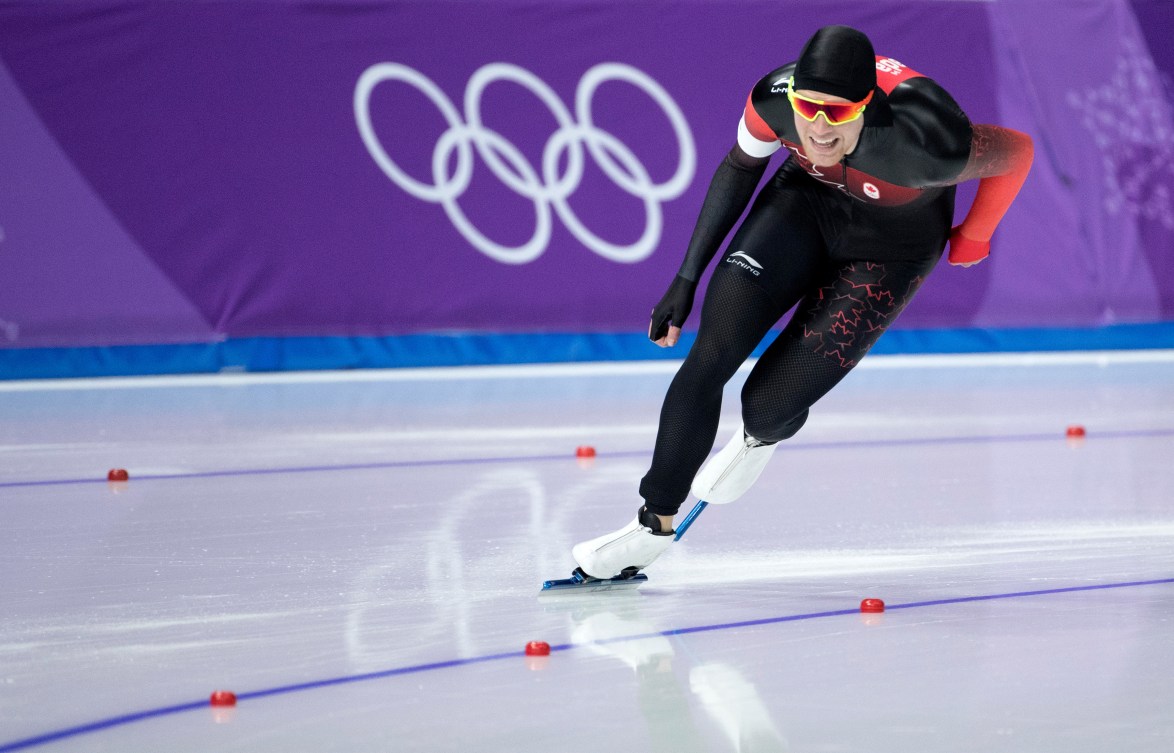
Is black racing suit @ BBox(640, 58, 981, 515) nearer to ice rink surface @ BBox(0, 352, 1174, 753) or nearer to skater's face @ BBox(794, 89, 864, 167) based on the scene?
skater's face @ BBox(794, 89, 864, 167)

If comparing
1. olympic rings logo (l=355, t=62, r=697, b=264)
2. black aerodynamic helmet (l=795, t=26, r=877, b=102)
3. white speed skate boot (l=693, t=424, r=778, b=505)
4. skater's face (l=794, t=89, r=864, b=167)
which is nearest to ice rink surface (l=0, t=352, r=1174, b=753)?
white speed skate boot (l=693, t=424, r=778, b=505)

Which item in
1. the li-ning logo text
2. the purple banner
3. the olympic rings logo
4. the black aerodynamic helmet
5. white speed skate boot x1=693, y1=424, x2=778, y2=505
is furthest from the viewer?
the olympic rings logo

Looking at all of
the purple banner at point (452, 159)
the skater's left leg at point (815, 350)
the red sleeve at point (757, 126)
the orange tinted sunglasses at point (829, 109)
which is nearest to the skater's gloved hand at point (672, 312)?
the skater's left leg at point (815, 350)

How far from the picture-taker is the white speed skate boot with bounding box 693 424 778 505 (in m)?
3.07

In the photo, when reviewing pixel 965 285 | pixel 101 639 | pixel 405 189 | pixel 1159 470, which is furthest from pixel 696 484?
pixel 965 285

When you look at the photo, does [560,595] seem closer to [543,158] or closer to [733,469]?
[733,469]

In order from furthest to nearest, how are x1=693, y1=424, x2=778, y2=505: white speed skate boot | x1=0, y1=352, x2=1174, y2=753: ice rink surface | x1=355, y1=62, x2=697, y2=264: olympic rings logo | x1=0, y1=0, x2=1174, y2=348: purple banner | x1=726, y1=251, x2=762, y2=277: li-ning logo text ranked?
x1=355, y1=62, x2=697, y2=264: olympic rings logo, x1=0, y1=0, x2=1174, y2=348: purple banner, x1=693, y1=424, x2=778, y2=505: white speed skate boot, x1=726, y1=251, x2=762, y2=277: li-ning logo text, x1=0, y1=352, x2=1174, y2=753: ice rink surface

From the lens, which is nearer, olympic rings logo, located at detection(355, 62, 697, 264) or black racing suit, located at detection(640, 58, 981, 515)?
black racing suit, located at detection(640, 58, 981, 515)

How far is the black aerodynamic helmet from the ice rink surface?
3.08 ft

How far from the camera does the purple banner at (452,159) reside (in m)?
6.97

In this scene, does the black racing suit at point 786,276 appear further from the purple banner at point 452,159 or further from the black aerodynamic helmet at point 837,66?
the purple banner at point 452,159

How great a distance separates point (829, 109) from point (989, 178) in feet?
1.64

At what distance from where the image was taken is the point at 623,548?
296 cm

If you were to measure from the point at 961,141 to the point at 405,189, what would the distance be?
4947 mm
